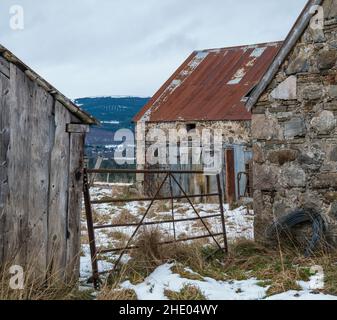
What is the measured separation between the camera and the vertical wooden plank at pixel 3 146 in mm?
5211

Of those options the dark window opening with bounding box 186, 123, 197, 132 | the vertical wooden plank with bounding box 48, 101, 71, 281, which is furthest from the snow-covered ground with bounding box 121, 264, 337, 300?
the dark window opening with bounding box 186, 123, 197, 132

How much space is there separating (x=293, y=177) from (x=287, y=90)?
4.28 feet

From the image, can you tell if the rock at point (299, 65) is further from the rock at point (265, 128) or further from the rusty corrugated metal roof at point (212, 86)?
the rusty corrugated metal roof at point (212, 86)

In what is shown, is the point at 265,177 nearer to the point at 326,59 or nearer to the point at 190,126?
the point at 326,59

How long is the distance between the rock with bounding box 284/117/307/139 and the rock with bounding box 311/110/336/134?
0.17m

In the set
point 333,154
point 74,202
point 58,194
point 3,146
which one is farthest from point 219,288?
point 3,146

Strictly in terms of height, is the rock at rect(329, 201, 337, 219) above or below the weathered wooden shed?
below

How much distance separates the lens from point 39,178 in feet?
17.9

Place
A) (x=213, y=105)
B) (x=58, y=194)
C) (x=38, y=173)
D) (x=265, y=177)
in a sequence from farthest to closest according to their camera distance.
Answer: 1. (x=213, y=105)
2. (x=265, y=177)
3. (x=58, y=194)
4. (x=38, y=173)

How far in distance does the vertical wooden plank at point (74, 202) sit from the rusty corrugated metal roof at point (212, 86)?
885 centimetres

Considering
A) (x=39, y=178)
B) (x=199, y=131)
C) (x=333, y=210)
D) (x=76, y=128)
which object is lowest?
(x=333, y=210)

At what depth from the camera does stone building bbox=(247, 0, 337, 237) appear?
285 inches

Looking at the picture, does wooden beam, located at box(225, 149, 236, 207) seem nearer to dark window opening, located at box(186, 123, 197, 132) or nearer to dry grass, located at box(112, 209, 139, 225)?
dark window opening, located at box(186, 123, 197, 132)
